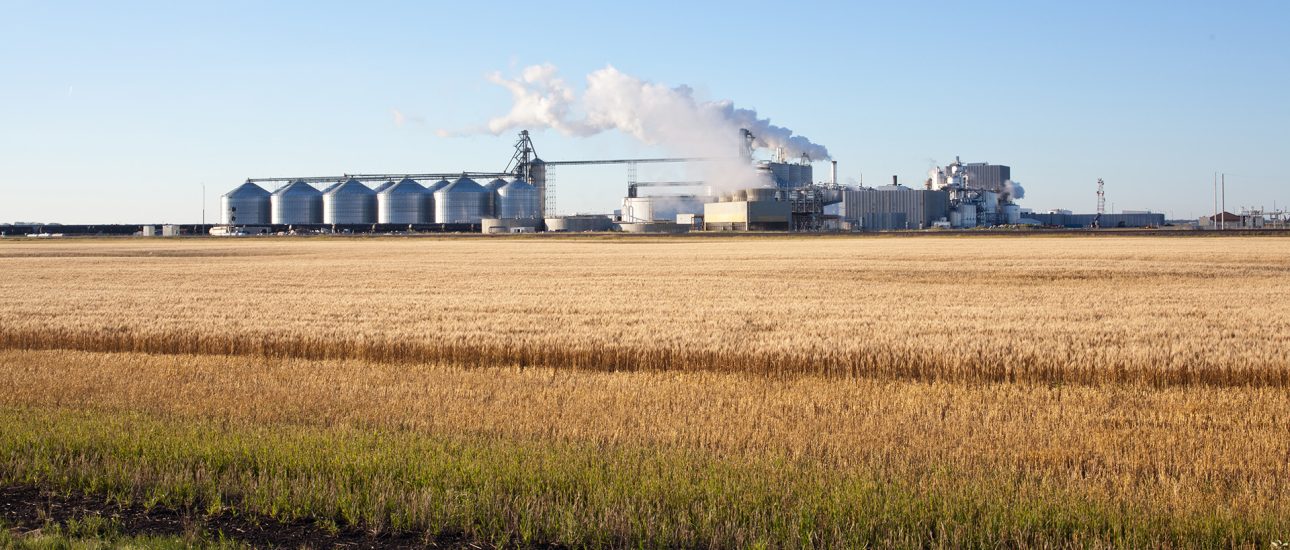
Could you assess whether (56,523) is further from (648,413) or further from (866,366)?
(866,366)

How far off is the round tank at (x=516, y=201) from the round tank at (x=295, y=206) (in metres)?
28.1

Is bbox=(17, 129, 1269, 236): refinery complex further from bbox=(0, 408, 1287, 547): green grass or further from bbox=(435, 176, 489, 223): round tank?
bbox=(0, 408, 1287, 547): green grass

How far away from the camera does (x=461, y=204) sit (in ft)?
484

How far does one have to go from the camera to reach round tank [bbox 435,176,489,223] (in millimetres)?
146875

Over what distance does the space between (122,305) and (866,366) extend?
19.4m

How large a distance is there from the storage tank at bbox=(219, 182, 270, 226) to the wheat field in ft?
442

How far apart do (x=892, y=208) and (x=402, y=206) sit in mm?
66830

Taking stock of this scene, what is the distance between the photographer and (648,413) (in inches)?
476

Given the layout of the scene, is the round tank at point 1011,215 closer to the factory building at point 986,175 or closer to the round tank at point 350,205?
the factory building at point 986,175

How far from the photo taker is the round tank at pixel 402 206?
148750 mm

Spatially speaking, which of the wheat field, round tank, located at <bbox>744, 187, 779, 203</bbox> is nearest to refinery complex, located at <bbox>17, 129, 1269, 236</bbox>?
round tank, located at <bbox>744, 187, 779, 203</bbox>

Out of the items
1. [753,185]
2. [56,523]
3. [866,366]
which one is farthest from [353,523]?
[753,185]

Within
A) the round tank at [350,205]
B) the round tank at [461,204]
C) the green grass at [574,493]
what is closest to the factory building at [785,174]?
the round tank at [461,204]

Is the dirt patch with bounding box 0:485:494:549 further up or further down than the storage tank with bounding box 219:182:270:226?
further down
